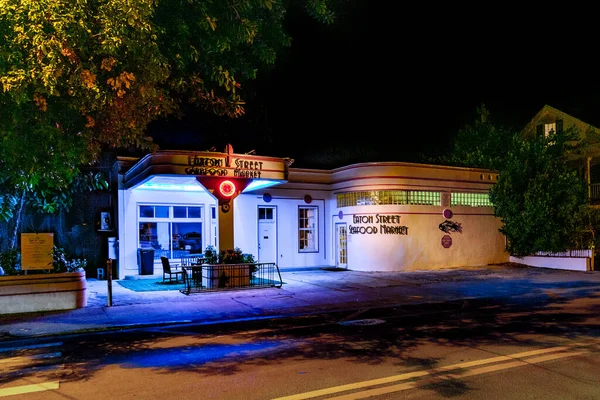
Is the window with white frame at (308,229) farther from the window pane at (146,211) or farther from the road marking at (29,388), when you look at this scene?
the road marking at (29,388)

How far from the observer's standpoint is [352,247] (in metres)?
20.9

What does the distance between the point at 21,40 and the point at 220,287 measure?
31.1ft

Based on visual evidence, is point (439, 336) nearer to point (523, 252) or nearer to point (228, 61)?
point (228, 61)

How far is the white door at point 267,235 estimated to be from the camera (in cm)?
2048

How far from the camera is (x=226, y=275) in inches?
602

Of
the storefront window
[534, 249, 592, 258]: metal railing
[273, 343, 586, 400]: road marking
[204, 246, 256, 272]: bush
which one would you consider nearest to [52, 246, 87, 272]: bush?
[204, 246, 256, 272]: bush

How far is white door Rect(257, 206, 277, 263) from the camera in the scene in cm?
2048

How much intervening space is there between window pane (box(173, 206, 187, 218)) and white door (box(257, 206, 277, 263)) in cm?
313

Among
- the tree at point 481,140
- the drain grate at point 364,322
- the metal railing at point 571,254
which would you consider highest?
the tree at point 481,140

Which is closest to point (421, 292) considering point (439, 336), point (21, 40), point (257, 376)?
point (439, 336)

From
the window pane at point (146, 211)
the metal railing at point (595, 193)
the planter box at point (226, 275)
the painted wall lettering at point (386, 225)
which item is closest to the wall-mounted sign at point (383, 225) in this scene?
the painted wall lettering at point (386, 225)

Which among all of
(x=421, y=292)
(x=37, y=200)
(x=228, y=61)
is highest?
(x=228, y=61)

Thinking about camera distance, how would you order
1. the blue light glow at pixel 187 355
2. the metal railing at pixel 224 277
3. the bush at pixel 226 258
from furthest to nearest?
1. the bush at pixel 226 258
2. the metal railing at pixel 224 277
3. the blue light glow at pixel 187 355

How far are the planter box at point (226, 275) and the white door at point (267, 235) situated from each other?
4840mm
